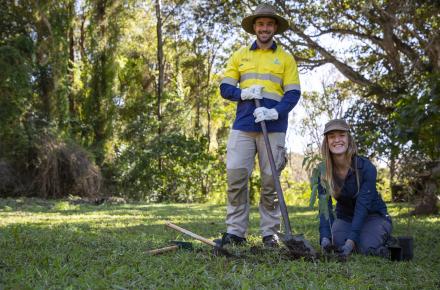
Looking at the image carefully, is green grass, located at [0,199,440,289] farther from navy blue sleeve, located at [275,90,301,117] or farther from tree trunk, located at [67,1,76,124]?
tree trunk, located at [67,1,76,124]

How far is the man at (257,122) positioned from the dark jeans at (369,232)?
53 centimetres

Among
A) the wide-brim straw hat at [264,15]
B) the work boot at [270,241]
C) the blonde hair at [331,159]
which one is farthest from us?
the wide-brim straw hat at [264,15]

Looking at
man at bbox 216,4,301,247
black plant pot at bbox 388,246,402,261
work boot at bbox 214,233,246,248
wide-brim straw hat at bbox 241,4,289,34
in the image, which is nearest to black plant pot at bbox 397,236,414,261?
black plant pot at bbox 388,246,402,261

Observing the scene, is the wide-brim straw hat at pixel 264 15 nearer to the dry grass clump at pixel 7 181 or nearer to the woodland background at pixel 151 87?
the woodland background at pixel 151 87

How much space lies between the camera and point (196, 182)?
54.9 feet

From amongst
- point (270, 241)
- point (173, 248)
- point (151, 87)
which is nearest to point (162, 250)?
point (173, 248)

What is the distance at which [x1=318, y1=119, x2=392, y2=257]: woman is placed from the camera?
4289 mm

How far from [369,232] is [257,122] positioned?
4.16ft

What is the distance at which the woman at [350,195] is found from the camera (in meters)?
4.29

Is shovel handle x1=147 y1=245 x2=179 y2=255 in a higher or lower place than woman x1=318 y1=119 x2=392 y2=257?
lower

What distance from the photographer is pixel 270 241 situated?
4625mm

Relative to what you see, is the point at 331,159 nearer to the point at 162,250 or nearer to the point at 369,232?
the point at 369,232

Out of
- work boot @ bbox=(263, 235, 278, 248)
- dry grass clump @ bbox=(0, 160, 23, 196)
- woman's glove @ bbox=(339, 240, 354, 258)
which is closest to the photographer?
woman's glove @ bbox=(339, 240, 354, 258)

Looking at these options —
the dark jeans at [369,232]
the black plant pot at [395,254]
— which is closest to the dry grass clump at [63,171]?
the dark jeans at [369,232]
